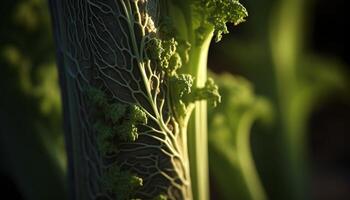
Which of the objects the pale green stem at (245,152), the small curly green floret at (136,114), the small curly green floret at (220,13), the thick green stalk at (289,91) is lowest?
the small curly green floret at (136,114)

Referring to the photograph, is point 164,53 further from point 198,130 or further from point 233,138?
point 233,138

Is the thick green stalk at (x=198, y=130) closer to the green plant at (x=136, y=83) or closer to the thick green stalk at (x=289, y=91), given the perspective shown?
the green plant at (x=136, y=83)

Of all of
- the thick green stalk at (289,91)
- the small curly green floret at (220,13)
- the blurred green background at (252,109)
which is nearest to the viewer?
the small curly green floret at (220,13)

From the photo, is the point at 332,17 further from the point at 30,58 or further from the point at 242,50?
the point at 30,58

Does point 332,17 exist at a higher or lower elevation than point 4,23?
higher

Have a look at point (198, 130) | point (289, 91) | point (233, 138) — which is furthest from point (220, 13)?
point (289, 91)

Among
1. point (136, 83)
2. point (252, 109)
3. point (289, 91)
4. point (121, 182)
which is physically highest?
point (289, 91)

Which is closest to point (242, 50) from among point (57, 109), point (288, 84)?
point (288, 84)

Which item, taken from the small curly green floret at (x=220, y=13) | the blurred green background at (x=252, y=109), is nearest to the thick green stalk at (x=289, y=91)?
the blurred green background at (x=252, y=109)
